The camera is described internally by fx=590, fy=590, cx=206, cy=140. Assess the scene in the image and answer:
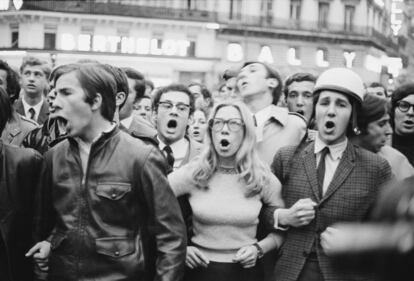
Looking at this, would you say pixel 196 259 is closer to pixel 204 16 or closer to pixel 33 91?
pixel 33 91

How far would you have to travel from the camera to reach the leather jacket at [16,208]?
3.61 metres

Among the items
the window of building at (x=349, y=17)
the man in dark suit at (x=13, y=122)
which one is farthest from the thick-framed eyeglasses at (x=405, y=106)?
the window of building at (x=349, y=17)

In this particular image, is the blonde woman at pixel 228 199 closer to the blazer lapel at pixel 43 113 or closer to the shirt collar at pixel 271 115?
the shirt collar at pixel 271 115

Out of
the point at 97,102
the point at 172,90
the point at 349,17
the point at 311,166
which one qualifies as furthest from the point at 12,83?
the point at 349,17

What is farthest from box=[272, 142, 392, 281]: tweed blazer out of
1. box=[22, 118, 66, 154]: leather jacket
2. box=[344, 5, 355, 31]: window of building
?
box=[344, 5, 355, 31]: window of building

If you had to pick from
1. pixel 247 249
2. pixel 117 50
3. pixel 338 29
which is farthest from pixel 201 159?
pixel 338 29

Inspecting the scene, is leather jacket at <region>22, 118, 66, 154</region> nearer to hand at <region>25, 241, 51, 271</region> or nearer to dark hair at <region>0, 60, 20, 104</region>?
dark hair at <region>0, 60, 20, 104</region>

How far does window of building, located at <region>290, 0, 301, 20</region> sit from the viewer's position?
166ft

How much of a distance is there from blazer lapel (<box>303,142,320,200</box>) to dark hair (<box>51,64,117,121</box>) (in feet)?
4.59

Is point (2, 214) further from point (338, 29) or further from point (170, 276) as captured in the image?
point (338, 29)

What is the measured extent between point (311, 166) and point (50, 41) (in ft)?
132

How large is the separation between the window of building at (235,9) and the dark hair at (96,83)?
45.2 meters

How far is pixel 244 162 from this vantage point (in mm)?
4344

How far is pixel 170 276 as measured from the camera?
334 centimetres
